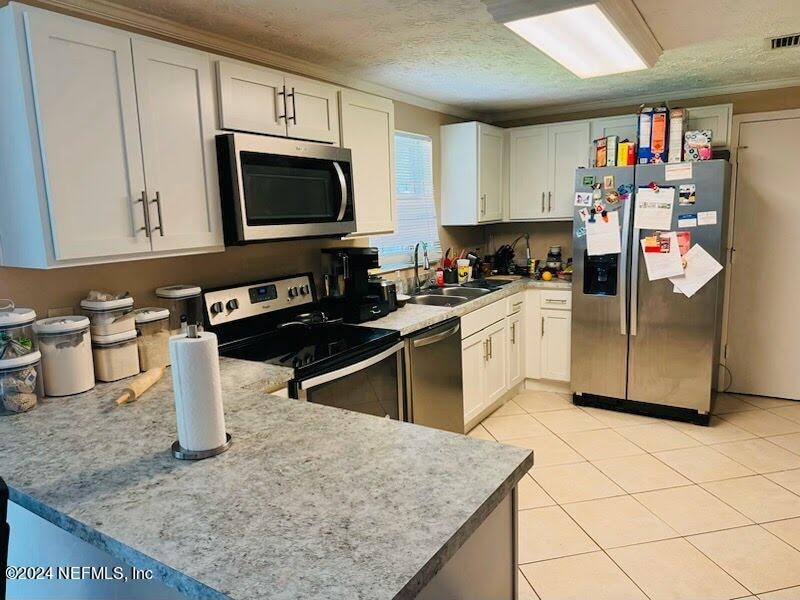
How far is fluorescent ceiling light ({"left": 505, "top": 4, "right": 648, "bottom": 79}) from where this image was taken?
80.0 inches

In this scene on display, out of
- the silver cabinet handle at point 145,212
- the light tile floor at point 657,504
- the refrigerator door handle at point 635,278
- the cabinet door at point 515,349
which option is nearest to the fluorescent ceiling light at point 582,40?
the refrigerator door handle at point 635,278

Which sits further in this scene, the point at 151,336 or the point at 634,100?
the point at 634,100

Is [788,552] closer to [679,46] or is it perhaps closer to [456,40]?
[679,46]

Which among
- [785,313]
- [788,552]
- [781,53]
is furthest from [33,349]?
[785,313]

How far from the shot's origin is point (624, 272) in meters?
3.60

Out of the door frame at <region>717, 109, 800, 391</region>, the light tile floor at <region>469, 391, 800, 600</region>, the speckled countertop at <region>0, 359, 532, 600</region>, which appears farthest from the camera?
the door frame at <region>717, 109, 800, 391</region>

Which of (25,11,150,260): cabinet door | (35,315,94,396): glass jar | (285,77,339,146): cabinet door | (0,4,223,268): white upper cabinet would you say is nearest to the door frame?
(285,77,339,146): cabinet door

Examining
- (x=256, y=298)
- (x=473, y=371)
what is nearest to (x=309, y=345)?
(x=256, y=298)

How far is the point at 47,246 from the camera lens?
5.48 ft

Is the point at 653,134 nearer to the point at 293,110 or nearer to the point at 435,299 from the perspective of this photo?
the point at 435,299

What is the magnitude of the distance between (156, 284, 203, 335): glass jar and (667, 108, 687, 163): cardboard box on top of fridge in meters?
3.06

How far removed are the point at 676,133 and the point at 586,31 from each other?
1607 mm

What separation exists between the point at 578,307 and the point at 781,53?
6.24 feet

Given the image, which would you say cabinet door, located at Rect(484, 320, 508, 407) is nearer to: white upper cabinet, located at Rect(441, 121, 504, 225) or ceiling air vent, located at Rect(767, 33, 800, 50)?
white upper cabinet, located at Rect(441, 121, 504, 225)
